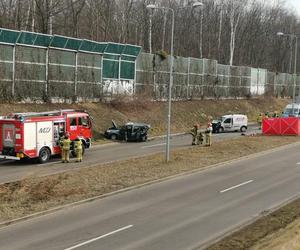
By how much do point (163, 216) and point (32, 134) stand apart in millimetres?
13732

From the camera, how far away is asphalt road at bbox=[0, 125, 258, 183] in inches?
1031

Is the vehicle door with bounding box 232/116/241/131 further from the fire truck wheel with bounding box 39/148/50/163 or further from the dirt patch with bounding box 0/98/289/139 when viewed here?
the fire truck wheel with bounding box 39/148/50/163

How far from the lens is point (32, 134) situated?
1149 inches

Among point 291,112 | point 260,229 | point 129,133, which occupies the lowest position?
point 129,133

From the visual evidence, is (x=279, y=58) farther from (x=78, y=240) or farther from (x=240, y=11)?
(x=78, y=240)

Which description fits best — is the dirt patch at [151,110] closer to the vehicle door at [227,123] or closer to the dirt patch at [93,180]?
the vehicle door at [227,123]

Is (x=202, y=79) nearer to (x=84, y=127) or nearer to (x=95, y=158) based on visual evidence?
(x=84, y=127)

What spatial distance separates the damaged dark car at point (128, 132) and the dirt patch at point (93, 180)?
801 centimetres

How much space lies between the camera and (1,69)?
39594 mm

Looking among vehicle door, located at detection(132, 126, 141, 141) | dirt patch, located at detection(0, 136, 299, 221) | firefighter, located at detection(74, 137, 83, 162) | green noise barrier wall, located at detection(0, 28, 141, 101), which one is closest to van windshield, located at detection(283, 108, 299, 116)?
green noise barrier wall, located at detection(0, 28, 141, 101)

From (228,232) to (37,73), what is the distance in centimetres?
3022

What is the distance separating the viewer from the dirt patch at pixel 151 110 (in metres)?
42.9

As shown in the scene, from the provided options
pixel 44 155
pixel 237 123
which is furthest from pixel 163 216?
pixel 237 123

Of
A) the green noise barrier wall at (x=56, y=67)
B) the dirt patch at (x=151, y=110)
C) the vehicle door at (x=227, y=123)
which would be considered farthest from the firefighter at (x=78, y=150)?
the vehicle door at (x=227, y=123)
